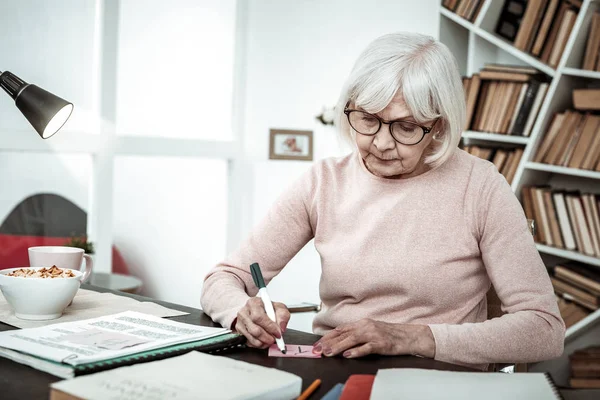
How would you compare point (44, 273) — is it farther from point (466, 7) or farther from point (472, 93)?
point (466, 7)

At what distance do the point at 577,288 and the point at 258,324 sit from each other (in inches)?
94.4

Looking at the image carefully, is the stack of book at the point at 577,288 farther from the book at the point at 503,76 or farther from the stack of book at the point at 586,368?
the book at the point at 503,76

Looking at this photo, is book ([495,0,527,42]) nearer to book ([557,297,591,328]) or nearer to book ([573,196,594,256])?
book ([573,196,594,256])

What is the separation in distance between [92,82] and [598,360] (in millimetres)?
2719

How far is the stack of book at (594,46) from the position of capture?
317 cm

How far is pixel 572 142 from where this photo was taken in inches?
128

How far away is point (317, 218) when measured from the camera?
1.74 metres

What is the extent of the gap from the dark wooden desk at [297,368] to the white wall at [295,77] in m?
2.70

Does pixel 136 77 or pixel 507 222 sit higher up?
pixel 136 77

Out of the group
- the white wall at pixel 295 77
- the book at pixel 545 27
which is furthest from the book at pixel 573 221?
the white wall at pixel 295 77

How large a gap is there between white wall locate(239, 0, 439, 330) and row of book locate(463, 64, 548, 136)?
2.36ft

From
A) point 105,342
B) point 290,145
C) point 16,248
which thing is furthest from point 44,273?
point 290,145

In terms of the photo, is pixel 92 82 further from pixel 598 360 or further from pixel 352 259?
pixel 598 360

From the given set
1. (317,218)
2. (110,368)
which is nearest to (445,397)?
(110,368)
